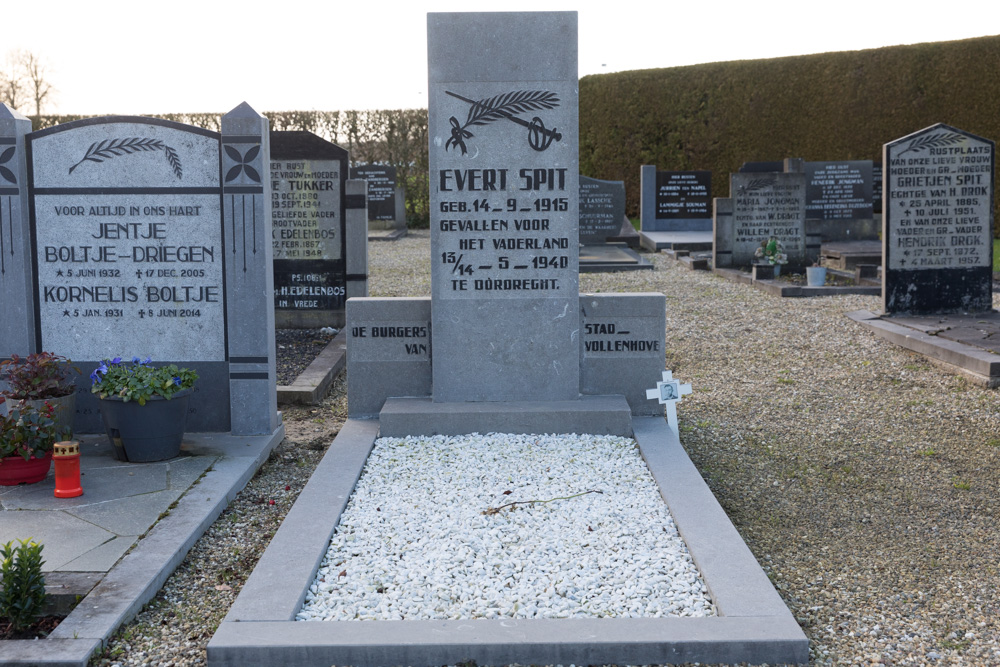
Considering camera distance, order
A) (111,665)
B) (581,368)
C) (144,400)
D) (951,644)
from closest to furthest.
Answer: (111,665) < (951,644) < (144,400) < (581,368)

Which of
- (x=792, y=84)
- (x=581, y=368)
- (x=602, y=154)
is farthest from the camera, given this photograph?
(x=602, y=154)

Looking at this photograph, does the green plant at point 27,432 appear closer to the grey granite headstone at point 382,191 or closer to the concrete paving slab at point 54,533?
the concrete paving slab at point 54,533

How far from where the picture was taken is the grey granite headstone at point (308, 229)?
9.27 m

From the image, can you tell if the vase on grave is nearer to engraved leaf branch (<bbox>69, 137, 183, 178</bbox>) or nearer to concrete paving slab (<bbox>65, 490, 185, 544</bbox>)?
concrete paving slab (<bbox>65, 490, 185, 544</bbox>)

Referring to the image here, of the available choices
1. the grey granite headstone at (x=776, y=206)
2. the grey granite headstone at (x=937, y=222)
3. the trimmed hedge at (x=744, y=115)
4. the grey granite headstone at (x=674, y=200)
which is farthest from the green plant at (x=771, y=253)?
the trimmed hedge at (x=744, y=115)

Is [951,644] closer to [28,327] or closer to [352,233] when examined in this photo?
[28,327]

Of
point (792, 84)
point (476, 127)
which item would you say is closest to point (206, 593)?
point (476, 127)

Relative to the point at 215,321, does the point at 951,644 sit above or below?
below

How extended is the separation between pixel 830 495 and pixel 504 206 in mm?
2469

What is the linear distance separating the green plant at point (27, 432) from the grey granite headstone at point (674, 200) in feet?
55.6

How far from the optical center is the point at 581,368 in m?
5.87

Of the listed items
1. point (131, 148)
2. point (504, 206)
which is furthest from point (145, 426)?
point (504, 206)

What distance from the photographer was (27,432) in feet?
14.6

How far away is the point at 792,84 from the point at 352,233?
52.7 feet
